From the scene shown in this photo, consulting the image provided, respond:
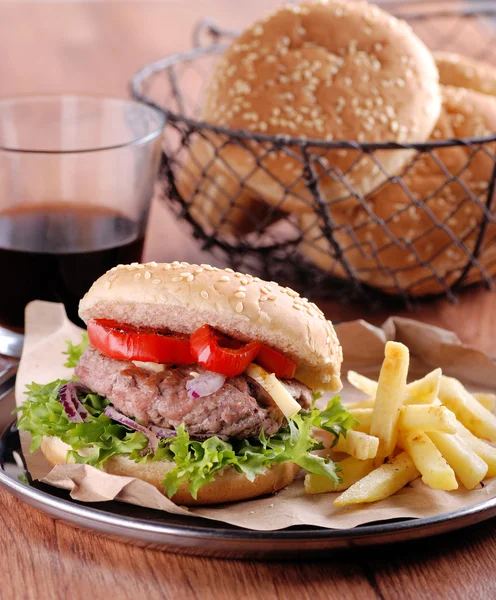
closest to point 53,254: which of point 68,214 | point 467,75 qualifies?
point 68,214

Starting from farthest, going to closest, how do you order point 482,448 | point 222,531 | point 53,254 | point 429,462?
1. point 53,254
2. point 482,448
3. point 429,462
4. point 222,531

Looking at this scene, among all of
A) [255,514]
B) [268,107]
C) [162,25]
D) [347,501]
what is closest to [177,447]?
[255,514]

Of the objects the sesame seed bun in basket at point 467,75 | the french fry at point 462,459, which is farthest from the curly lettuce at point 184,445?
the sesame seed bun in basket at point 467,75

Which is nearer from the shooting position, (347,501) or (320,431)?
(347,501)

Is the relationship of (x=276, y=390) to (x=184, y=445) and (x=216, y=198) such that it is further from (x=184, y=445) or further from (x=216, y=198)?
(x=216, y=198)

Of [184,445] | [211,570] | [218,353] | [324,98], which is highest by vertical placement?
[324,98]

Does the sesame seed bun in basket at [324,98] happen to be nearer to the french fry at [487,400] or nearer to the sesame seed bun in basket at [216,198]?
the sesame seed bun in basket at [216,198]

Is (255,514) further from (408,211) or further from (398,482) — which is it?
(408,211)
